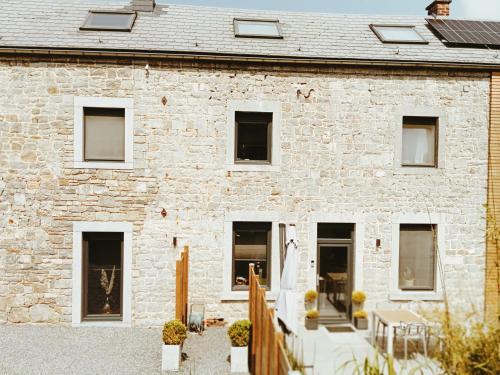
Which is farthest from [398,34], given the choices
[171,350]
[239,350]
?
[171,350]

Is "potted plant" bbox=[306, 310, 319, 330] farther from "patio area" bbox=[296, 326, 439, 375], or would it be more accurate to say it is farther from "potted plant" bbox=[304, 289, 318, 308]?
"potted plant" bbox=[304, 289, 318, 308]

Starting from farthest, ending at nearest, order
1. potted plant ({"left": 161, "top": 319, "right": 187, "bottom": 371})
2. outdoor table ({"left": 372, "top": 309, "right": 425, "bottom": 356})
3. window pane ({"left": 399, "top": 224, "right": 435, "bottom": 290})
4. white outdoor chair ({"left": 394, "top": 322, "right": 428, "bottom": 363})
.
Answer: window pane ({"left": 399, "top": 224, "right": 435, "bottom": 290}) < outdoor table ({"left": 372, "top": 309, "right": 425, "bottom": 356}) < white outdoor chair ({"left": 394, "top": 322, "right": 428, "bottom": 363}) < potted plant ({"left": 161, "top": 319, "right": 187, "bottom": 371})

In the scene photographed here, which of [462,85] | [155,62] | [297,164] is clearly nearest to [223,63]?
[155,62]

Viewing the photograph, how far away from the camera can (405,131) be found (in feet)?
31.7

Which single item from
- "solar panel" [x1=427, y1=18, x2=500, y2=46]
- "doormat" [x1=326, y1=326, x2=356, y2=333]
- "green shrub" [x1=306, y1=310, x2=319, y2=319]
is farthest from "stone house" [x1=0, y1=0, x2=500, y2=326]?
"solar panel" [x1=427, y1=18, x2=500, y2=46]

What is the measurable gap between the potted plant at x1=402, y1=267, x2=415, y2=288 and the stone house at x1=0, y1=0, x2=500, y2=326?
0.10ft

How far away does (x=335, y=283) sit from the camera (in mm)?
9719

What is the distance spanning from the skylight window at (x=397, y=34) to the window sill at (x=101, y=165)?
7533 mm

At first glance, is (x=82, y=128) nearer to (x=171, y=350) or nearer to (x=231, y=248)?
(x=231, y=248)

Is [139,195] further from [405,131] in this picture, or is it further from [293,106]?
[405,131]

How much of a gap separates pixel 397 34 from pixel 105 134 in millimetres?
8421

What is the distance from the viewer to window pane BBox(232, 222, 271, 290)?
9.34 metres

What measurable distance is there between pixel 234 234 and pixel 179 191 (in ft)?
5.62

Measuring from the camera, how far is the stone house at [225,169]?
8828 millimetres
